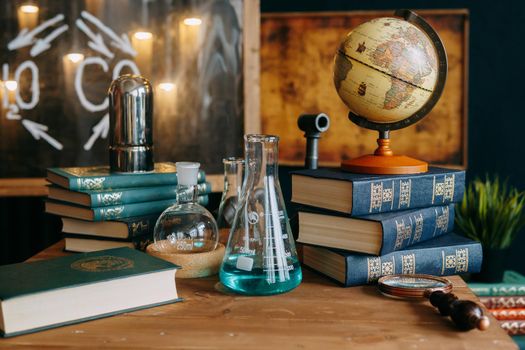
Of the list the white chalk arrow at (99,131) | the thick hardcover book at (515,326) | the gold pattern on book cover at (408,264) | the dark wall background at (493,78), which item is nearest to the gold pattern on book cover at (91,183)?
the gold pattern on book cover at (408,264)

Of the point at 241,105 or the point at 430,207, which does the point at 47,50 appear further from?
the point at 430,207

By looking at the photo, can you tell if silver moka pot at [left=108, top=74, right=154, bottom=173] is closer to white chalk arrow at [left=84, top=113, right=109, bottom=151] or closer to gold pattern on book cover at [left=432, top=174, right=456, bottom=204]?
gold pattern on book cover at [left=432, top=174, right=456, bottom=204]

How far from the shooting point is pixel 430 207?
107cm

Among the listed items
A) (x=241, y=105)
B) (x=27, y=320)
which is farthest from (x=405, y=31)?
(x=241, y=105)

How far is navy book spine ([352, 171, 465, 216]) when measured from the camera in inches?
37.7

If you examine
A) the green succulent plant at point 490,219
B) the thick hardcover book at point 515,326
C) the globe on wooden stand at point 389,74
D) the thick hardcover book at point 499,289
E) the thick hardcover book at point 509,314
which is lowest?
the thick hardcover book at point 515,326

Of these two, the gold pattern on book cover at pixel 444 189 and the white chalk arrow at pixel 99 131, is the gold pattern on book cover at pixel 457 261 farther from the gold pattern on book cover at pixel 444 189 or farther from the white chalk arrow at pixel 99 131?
the white chalk arrow at pixel 99 131

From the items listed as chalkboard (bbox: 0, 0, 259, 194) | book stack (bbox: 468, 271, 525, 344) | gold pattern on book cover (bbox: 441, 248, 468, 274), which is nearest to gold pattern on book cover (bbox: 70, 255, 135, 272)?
gold pattern on book cover (bbox: 441, 248, 468, 274)

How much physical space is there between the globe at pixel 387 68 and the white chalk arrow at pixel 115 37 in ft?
3.36

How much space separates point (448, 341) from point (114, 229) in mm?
637

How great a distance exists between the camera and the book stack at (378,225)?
96cm

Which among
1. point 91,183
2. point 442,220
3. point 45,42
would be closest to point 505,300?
point 442,220

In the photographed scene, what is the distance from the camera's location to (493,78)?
264 cm

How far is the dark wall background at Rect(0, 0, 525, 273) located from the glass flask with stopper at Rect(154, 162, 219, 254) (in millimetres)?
1815
